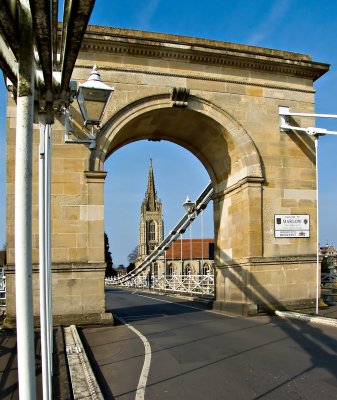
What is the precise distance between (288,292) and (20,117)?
428 inches

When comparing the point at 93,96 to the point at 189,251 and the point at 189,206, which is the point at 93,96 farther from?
the point at 189,251

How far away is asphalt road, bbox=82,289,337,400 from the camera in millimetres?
5055

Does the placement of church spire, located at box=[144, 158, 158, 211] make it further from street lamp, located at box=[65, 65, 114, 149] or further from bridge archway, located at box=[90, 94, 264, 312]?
street lamp, located at box=[65, 65, 114, 149]

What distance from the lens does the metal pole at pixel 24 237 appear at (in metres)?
2.44

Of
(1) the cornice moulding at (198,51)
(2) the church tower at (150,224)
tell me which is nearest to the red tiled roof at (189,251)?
(2) the church tower at (150,224)

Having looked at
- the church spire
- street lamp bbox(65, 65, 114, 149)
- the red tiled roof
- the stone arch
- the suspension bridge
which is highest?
the church spire

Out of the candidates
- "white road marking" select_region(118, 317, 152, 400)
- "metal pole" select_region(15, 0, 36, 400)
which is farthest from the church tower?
"metal pole" select_region(15, 0, 36, 400)

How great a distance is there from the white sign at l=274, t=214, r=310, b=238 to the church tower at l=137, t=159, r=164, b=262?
232ft

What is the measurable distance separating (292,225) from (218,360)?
6715 millimetres

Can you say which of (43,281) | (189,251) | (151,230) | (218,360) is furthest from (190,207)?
(151,230)

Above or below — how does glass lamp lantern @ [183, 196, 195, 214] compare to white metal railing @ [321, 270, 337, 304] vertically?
above

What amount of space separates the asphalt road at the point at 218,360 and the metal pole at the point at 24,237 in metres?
2.66

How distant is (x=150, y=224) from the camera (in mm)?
84812

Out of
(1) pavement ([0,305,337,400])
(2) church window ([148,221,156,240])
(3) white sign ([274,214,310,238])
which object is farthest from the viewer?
(2) church window ([148,221,156,240])
